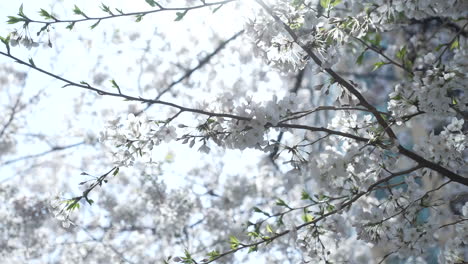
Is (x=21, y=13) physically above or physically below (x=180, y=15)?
above

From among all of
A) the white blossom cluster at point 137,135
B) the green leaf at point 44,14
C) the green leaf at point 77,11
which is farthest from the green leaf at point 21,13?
the white blossom cluster at point 137,135

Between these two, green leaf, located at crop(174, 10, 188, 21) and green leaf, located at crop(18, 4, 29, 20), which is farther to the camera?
green leaf, located at crop(18, 4, 29, 20)

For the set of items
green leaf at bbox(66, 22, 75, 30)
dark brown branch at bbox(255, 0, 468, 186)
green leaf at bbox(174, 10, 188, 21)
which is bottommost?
dark brown branch at bbox(255, 0, 468, 186)

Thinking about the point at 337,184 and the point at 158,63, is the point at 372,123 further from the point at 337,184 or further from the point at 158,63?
the point at 158,63


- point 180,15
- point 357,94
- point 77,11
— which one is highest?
point 77,11

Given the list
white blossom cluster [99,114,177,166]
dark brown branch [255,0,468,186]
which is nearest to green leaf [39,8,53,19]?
white blossom cluster [99,114,177,166]

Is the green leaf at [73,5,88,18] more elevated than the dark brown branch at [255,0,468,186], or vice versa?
the green leaf at [73,5,88,18]

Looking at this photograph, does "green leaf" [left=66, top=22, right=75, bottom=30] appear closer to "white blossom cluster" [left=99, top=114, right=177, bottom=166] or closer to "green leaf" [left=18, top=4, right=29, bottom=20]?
"green leaf" [left=18, top=4, right=29, bottom=20]

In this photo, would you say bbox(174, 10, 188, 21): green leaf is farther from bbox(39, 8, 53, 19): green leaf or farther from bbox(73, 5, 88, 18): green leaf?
bbox(39, 8, 53, 19): green leaf

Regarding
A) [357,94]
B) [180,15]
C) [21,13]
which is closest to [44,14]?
[21,13]

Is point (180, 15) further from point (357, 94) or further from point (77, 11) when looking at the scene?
point (357, 94)

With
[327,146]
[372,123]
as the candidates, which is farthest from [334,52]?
[327,146]

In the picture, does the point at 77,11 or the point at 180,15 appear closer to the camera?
the point at 180,15

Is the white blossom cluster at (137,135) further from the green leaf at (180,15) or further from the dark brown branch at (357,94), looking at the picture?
the dark brown branch at (357,94)
